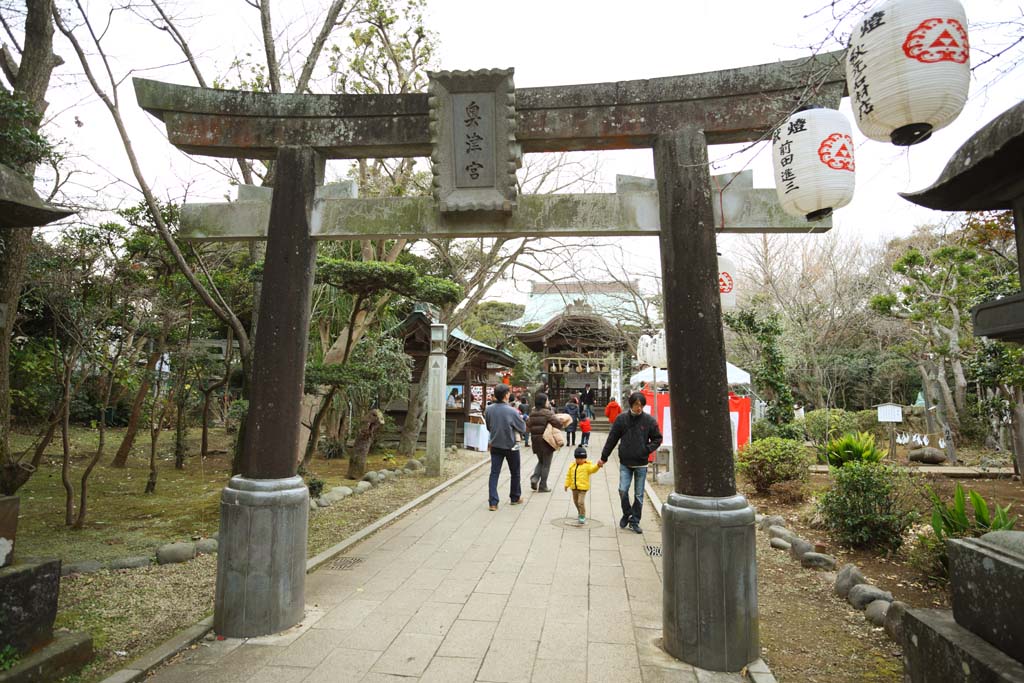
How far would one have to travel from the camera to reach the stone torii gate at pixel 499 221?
3.79 metres

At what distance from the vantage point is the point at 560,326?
2803cm

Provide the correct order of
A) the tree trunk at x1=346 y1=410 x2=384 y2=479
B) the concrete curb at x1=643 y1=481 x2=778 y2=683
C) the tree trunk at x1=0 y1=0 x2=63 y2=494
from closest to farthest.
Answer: the concrete curb at x1=643 y1=481 x2=778 y2=683 → the tree trunk at x1=0 y1=0 x2=63 y2=494 → the tree trunk at x1=346 y1=410 x2=384 y2=479

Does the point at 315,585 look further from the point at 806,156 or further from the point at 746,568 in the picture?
the point at 806,156

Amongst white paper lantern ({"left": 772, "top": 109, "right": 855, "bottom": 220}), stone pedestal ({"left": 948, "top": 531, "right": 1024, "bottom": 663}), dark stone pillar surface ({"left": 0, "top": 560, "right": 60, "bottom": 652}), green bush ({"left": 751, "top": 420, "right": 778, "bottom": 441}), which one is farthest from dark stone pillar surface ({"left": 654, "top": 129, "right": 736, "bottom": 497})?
green bush ({"left": 751, "top": 420, "right": 778, "bottom": 441})

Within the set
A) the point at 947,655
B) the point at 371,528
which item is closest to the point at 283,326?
the point at 371,528

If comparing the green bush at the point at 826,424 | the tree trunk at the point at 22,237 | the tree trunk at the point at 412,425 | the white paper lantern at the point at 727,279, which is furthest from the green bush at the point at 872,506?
the tree trunk at the point at 412,425

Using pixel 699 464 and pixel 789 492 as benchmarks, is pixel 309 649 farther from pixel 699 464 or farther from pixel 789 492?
pixel 789 492

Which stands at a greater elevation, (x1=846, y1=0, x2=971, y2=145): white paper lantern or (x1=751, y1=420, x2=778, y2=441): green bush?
(x1=846, y1=0, x2=971, y2=145): white paper lantern

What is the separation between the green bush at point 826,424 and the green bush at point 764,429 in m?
1.83

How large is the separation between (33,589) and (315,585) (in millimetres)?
2257

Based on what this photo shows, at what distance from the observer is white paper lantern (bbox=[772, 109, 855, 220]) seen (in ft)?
12.3

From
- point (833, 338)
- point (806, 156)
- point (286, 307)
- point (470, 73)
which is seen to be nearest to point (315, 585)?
point (286, 307)

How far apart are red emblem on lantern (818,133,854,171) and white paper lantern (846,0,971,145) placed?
48 cm

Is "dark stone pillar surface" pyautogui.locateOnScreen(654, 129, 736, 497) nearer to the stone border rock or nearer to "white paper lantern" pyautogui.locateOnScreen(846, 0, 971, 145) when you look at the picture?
"white paper lantern" pyautogui.locateOnScreen(846, 0, 971, 145)
